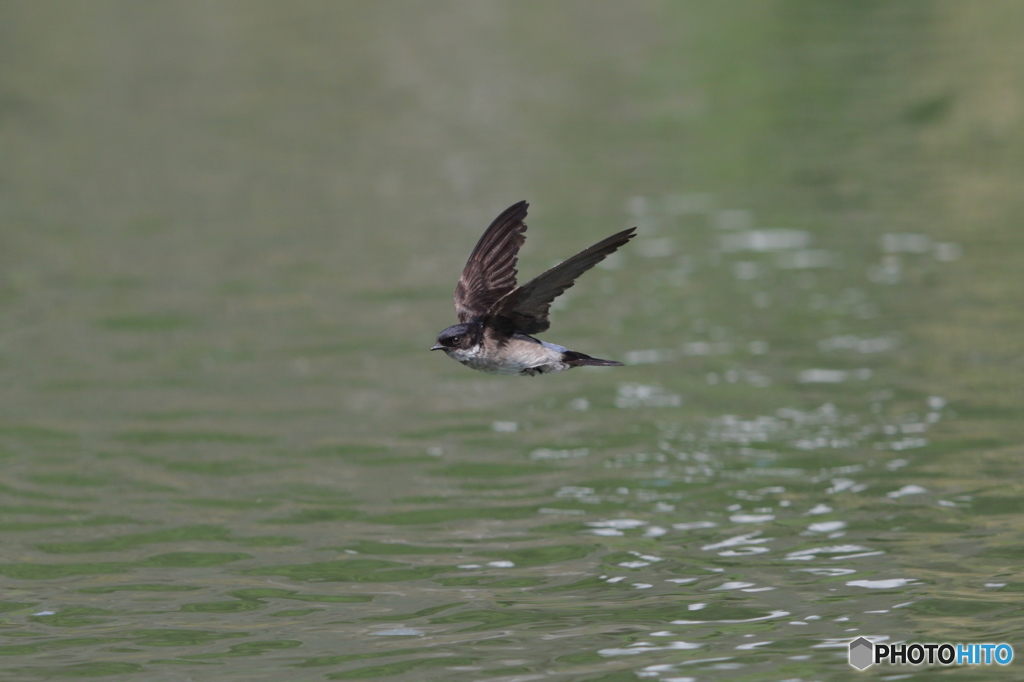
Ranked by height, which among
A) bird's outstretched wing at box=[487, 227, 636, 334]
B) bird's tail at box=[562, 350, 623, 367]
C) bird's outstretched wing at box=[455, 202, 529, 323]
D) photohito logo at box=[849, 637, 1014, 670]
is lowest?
photohito logo at box=[849, 637, 1014, 670]

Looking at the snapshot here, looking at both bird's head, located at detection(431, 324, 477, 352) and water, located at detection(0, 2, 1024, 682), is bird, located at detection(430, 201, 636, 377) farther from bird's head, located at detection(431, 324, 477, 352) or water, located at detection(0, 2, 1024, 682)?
water, located at detection(0, 2, 1024, 682)

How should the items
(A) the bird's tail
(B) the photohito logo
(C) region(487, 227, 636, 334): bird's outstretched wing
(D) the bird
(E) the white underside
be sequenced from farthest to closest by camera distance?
(B) the photohito logo
(E) the white underside
(A) the bird's tail
(D) the bird
(C) region(487, 227, 636, 334): bird's outstretched wing

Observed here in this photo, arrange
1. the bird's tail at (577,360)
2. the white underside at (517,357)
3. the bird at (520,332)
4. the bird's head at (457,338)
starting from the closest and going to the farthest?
the bird at (520,332) < the bird's tail at (577,360) < the bird's head at (457,338) < the white underside at (517,357)

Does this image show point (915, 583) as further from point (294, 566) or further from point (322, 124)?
point (322, 124)

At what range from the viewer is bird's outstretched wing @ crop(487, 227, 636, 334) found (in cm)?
845

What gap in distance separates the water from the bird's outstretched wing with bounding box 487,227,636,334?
3.57 metres

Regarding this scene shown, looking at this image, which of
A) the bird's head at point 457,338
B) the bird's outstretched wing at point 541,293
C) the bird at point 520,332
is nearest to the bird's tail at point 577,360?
the bird at point 520,332

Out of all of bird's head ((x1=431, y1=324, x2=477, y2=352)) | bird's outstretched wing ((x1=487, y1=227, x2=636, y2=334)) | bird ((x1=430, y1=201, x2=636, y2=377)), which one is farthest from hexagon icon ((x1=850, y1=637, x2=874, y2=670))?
bird's head ((x1=431, y1=324, x2=477, y2=352))

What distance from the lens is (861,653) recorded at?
11898 millimetres

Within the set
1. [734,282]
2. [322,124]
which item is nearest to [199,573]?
[734,282]

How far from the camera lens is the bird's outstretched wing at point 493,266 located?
10.2m

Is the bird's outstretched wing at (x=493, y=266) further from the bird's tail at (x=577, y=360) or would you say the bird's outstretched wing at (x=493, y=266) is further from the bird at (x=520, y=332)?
the bird's tail at (x=577, y=360)

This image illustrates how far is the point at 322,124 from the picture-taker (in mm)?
43281

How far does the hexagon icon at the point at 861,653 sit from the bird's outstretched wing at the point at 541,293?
433 cm
